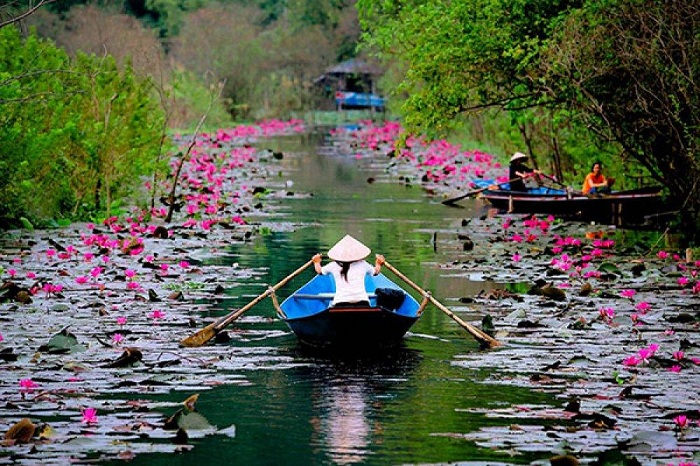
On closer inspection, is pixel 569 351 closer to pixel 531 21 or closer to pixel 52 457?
pixel 52 457

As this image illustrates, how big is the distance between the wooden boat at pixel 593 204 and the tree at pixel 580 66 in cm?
104

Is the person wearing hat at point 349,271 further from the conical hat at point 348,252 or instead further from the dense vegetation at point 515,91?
the dense vegetation at point 515,91

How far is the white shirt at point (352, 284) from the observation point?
579 inches

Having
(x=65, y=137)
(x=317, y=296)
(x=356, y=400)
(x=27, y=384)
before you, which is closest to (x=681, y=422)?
(x=356, y=400)

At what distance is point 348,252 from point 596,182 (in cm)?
1409

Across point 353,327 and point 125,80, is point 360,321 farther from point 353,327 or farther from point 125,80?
point 125,80

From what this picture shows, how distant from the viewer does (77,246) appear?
22.4 m

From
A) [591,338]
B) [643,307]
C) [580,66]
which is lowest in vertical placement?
[591,338]

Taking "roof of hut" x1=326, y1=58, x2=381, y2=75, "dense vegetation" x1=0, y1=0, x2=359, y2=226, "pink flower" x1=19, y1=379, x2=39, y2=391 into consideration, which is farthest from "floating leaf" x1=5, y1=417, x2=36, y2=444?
"roof of hut" x1=326, y1=58, x2=381, y2=75

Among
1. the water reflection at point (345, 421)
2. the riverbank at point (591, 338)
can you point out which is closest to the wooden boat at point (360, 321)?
the riverbank at point (591, 338)

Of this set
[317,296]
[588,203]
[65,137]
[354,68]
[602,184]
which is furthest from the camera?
[354,68]

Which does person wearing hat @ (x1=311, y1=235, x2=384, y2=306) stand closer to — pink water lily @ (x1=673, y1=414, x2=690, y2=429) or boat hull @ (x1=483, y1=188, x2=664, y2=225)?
pink water lily @ (x1=673, y1=414, x2=690, y2=429)

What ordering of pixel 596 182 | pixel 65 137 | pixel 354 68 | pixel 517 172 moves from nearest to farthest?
1. pixel 65 137
2. pixel 596 182
3. pixel 517 172
4. pixel 354 68

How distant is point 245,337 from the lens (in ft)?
51.2
